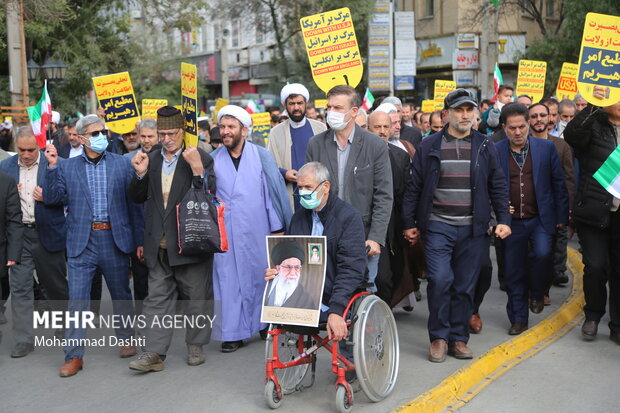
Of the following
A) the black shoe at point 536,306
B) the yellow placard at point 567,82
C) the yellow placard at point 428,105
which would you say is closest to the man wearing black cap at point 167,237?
the black shoe at point 536,306

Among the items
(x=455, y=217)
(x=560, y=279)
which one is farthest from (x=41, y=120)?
(x=560, y=279)

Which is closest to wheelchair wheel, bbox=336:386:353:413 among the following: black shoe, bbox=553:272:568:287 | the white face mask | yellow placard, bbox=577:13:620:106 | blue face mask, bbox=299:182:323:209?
blue face mask, bbox=299:182:323:209

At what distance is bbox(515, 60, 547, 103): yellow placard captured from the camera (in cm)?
1392

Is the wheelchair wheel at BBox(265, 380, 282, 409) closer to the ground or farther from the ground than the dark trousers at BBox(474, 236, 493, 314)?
closer to the ground

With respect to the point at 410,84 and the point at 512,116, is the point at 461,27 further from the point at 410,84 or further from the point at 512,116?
the point at 512,116

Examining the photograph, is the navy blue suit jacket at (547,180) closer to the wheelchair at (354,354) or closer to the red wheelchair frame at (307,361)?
the wheelchair at (354,354)

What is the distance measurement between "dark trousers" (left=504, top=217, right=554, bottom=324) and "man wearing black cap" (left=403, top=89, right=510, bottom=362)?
2.94 feet

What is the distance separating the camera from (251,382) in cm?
618

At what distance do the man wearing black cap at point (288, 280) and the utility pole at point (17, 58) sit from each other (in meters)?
12.2

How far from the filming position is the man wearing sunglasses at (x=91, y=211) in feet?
21.9

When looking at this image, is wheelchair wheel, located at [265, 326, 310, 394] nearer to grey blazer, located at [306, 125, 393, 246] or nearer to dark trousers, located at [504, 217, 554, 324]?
grey blazer, located at [306, 125, 393, 246]

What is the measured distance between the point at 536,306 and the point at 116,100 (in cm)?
475

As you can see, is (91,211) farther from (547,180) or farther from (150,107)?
(150,107)

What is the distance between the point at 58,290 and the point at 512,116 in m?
4.51
